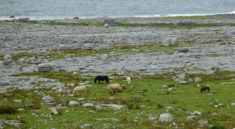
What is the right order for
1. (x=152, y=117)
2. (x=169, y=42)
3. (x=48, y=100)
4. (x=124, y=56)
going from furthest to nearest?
(x=169, y=42), (x=124, y=56), (x=48, y=100), (x=152, y=117)

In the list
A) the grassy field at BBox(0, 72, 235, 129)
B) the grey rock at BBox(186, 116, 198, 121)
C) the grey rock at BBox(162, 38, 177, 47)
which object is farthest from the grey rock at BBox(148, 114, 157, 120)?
the grey rock at BBox(162, 38, 177, 47)

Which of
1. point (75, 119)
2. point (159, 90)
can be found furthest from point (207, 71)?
point (75, 119)

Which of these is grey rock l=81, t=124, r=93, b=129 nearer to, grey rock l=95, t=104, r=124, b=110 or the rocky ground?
grey rock l=95, t=104, r=124, b=110

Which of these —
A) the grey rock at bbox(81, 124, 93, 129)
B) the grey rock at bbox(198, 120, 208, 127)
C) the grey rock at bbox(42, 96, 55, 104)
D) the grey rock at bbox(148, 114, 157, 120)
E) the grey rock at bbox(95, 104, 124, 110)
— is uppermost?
the grey rock at bbox(81, 124, 93, 129)

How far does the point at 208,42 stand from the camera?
55062 millimetres

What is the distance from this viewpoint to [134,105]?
1975 cm

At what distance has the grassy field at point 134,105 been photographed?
53.0ft

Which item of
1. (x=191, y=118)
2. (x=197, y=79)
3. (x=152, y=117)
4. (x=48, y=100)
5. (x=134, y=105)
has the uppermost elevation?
(x=191, y=118)

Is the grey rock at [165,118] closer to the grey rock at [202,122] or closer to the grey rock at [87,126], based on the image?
the grey rock at [202,122]

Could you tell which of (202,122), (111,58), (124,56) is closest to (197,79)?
(202,122)

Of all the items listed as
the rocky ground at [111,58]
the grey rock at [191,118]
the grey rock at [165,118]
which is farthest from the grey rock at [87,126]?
the rocky ground at [111,58]

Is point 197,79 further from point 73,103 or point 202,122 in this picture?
point 73,103

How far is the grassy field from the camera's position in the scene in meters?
16.2

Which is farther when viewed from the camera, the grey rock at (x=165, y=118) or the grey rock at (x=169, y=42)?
the grey rock at (x=169, y=42)
